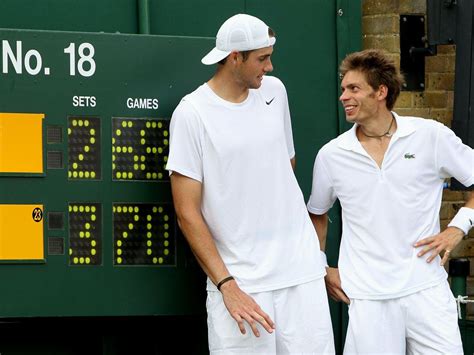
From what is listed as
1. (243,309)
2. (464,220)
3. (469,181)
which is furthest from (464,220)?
(243,309)

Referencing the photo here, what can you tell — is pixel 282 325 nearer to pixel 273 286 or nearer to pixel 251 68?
pixel 273 286

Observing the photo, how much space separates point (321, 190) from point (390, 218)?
41 centimetres

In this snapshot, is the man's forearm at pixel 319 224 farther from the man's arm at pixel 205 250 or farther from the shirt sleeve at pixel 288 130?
the man's arm at pixel 205 250

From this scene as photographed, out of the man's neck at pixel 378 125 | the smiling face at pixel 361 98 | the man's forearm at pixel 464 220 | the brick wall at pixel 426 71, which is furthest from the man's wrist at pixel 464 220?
the brick wall at pixel 426 71

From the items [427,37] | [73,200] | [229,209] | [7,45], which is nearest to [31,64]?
[7,45]

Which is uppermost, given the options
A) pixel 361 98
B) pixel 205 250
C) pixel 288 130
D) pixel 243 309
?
pixel 361 98

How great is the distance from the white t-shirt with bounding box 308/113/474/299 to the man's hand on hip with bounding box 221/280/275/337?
1.70 ft

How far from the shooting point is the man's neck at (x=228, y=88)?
217 inches

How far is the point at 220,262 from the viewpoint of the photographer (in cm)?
539

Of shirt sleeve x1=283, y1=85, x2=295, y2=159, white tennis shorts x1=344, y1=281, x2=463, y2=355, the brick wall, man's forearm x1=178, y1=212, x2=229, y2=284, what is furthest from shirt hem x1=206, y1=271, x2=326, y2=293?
the brick wall

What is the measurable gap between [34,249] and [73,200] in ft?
0.95

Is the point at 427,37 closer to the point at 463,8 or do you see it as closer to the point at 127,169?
the point at 463,8

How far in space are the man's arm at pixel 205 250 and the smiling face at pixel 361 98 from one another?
2.69 feet

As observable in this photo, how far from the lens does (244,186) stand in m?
5.46
